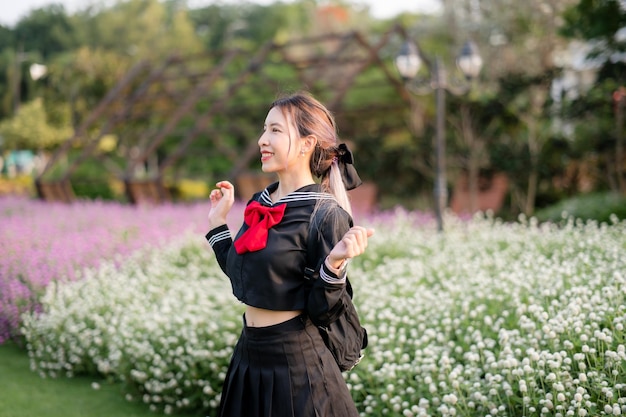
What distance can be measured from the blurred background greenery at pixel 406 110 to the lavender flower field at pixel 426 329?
3.34 meters

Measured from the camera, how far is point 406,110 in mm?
15328

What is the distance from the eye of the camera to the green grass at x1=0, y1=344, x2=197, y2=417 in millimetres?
4762

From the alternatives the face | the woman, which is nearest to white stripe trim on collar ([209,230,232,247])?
the woman

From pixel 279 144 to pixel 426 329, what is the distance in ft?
8.64

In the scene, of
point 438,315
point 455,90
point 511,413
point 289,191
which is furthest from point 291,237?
point 455,90

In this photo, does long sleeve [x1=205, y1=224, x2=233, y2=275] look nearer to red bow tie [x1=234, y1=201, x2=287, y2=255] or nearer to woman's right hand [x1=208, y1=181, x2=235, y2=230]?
woman's right hand [x1=208, y1=181, x2=235, y2=230]

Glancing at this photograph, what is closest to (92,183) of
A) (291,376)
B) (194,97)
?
(194,97)

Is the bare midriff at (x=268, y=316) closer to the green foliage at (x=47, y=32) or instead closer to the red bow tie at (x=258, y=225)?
the red bow tie at (x=258, y=225)

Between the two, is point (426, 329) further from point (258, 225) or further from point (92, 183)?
point (92, 183)

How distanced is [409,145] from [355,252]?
1258cm

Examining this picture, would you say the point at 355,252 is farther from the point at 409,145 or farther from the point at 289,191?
the point at 409,145

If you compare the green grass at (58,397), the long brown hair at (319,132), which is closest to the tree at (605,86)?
the green grass at (58,397)

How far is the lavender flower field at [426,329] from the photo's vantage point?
11.7 feet

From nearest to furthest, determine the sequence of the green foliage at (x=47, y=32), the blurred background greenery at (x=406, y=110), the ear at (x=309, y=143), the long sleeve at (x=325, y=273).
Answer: the long sleeve at (x=325, y=273) < the ear at (x=309, y=143) < the blurred background greenery at (x=406, y=110) < the green foliage at (x=47, y=32)
